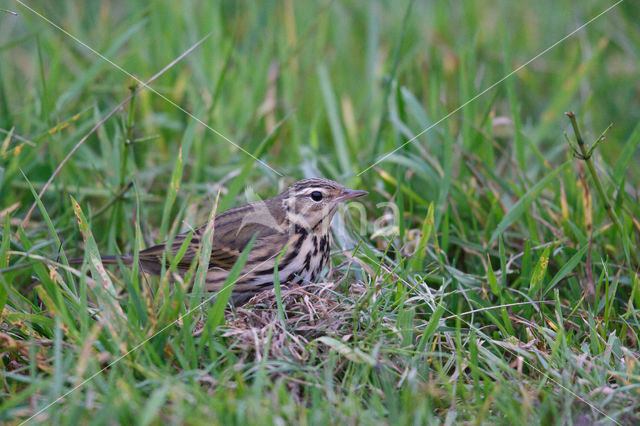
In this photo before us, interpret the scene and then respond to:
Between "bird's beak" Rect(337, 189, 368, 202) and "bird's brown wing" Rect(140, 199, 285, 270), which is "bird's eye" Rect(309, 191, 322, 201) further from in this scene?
"bird's brown wing" Rect(140, 199, 285, 270)

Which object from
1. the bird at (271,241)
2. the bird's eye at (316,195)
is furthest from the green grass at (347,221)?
the bird's eye at (316,195)

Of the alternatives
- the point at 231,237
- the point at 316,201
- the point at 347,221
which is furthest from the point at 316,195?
the point at 347,221

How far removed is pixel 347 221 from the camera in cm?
461

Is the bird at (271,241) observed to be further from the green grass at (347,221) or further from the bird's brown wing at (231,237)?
the green grass at (347,221)

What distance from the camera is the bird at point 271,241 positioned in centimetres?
379

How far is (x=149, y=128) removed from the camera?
579 cm

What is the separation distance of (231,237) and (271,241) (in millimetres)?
217

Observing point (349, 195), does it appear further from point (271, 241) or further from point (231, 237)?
point (231, 237)

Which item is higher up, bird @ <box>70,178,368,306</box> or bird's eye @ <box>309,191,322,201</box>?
bird's eye @ <box>309,191,322,201</box>

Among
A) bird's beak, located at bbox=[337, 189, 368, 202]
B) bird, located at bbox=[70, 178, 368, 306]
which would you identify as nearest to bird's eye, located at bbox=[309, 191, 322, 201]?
bird, located at bbox=[70, 178, 368, 306]

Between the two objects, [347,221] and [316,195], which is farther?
[347,221]

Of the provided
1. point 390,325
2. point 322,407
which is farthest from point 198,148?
point 322,407

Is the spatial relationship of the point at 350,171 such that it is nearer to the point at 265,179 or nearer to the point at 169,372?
the point at 265,179

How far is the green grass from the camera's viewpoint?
9.40ft
